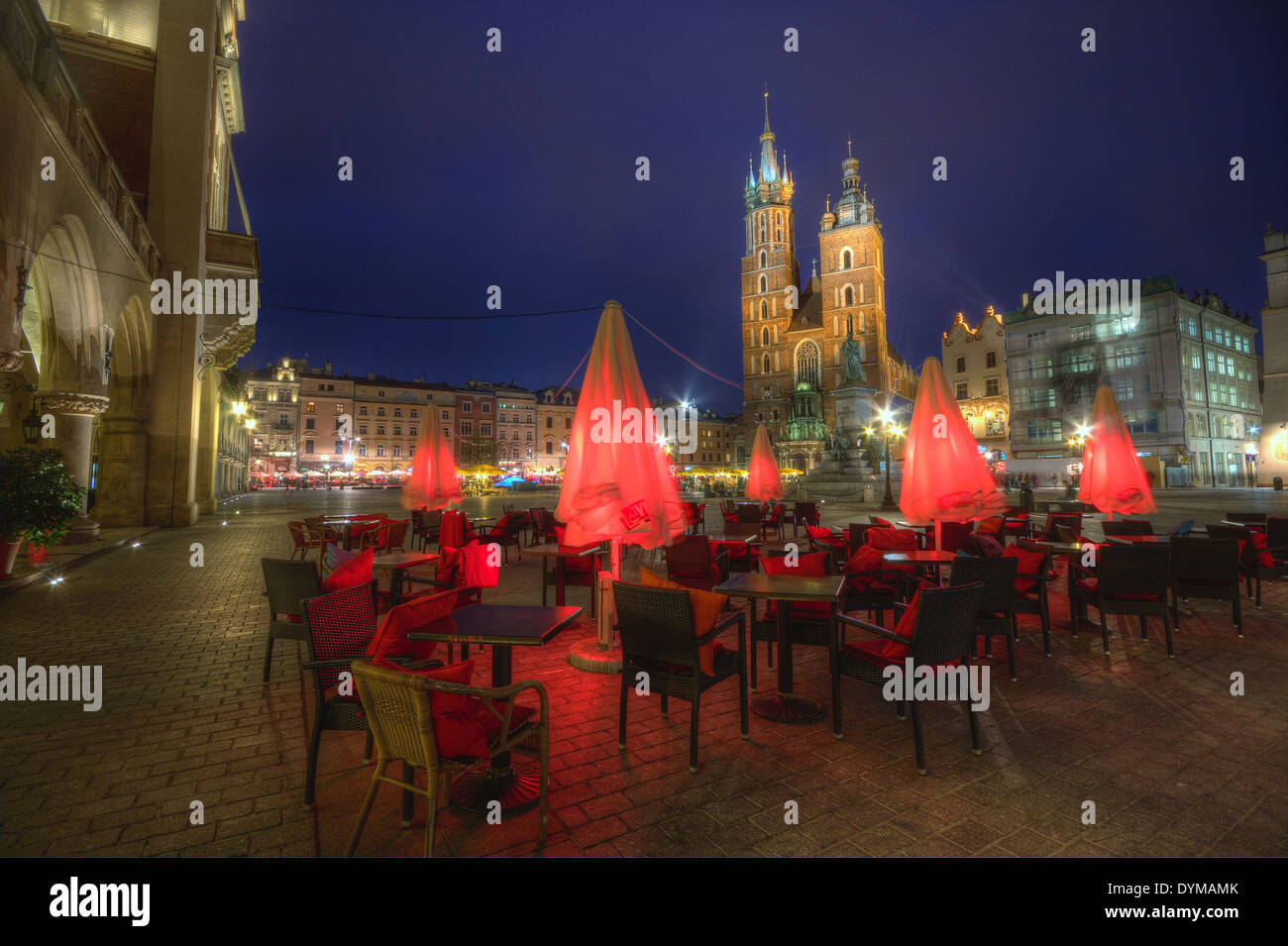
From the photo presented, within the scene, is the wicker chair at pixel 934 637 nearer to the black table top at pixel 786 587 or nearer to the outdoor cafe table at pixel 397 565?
the black table top at pixel 786 587

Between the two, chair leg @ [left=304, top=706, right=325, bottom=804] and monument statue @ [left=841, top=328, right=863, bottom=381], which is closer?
chair leg @ [left=304, top=706, right=325, bottom=804]

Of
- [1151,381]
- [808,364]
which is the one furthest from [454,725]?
[808,364]

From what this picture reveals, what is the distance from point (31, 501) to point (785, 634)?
36.3 feet

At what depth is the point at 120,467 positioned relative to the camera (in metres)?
16.8

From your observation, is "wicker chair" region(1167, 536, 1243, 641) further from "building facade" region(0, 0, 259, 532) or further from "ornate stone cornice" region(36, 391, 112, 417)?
"ornate stone cornice" region(36, 391, 112, 417)

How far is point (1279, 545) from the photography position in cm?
828

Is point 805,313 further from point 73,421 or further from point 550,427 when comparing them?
point 73,421

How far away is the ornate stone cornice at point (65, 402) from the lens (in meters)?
11.9

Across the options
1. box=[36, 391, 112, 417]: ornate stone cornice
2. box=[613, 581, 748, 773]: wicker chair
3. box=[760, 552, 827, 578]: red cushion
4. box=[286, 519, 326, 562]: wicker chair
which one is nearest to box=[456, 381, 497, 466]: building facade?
box=[36, 391, 112, 417]: ornate stone cornice

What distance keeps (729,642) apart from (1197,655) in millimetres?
4414

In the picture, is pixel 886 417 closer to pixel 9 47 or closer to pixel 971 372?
pixel 9 47

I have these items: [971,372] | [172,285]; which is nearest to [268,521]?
[172,285]

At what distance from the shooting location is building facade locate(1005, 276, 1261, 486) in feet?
129

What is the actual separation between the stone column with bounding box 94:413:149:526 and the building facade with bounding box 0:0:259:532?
0.04m
